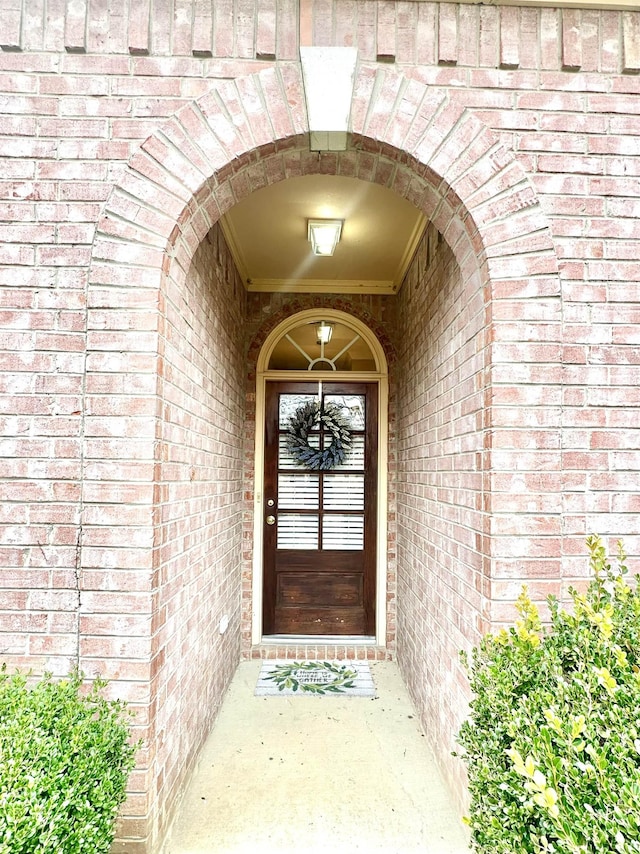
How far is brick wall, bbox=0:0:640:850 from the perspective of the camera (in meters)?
1.72

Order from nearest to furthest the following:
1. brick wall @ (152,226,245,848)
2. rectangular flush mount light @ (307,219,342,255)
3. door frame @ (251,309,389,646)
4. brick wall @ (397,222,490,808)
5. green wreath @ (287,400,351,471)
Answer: brick wall @ (152,226,245,848) → brick wall @ (397,222,490,808) → rectangular flush mount light @ (307,219,342,255) → door frame @ (251,309,389,646) → green wreath @ (287,400,351,471)

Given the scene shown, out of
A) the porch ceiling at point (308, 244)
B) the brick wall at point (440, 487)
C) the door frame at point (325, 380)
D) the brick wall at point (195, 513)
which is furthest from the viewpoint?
the door frame at point (325, 380)

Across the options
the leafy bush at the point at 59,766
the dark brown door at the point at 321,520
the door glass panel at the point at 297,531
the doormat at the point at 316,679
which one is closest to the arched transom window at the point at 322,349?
the dark brown door at the point at 321,520

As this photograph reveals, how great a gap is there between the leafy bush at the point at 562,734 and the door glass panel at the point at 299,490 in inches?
96.6

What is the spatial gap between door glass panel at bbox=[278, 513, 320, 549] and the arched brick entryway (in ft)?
6.88

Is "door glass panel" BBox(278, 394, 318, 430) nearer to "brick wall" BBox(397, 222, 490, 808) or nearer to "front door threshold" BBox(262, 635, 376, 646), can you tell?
"brick wall" BBox(397, 222, 490, 808)

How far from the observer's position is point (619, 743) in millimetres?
1053

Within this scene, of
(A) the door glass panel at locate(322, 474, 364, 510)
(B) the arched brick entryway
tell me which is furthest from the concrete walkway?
(A) the door glass panel at locate(322, 474, 364, 510)

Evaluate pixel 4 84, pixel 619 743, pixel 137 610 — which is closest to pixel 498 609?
pixel 619 743

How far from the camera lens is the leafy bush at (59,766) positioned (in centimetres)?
→ 111

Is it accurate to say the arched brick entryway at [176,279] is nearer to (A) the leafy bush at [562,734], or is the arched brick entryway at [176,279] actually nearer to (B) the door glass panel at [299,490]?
(A) the leafy bush at [562,734]

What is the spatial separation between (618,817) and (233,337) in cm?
307

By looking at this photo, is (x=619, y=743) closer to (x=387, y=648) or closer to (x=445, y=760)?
(x=445, y=760)

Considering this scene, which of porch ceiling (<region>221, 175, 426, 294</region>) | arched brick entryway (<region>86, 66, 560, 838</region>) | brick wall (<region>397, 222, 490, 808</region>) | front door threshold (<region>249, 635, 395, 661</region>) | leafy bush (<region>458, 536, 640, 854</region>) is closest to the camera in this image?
leafy bush (<region>458, 536, 640, 854</region>)
